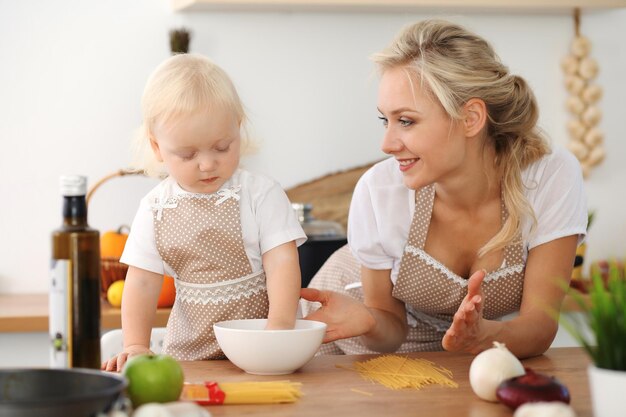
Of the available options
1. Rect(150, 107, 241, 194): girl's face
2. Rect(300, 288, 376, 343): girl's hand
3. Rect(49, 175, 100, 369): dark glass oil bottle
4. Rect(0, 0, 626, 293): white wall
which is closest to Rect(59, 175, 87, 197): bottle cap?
Rect(49, 175, 100, 369): dark glass oil bottle

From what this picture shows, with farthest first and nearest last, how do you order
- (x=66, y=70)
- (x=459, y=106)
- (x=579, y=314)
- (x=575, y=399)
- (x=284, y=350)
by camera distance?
(x=66, y=70), (x=579, y=314), (x=459, y=106), (x=284, y=350), (x=575, y=399)

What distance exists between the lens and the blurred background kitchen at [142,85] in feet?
9.99

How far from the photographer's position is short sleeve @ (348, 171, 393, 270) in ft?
6.45

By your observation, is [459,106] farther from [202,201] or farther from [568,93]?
[568,93]

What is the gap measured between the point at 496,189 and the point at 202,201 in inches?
25.4

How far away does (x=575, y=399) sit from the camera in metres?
1.24

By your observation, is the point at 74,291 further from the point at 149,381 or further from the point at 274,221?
the point at 274,221

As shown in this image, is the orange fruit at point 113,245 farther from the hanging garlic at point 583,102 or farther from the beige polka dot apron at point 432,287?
the hanging garlic at point 583,102

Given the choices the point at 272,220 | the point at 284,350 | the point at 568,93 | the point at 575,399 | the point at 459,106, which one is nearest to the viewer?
the point at 575,399

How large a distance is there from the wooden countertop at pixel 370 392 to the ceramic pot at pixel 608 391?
12 cm

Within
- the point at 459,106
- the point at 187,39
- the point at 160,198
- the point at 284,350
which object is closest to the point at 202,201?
the point at 160,198

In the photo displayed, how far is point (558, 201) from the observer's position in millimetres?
1847

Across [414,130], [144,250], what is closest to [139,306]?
[144,250]

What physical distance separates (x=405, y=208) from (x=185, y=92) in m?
0.60
